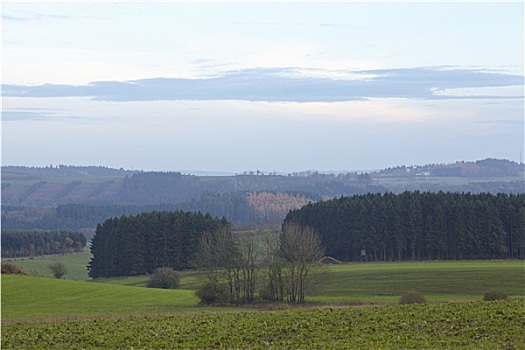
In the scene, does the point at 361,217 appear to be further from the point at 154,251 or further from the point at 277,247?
the point at 277,247

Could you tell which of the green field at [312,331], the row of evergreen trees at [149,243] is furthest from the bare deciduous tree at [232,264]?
the row of evergreen trees at [149,243]

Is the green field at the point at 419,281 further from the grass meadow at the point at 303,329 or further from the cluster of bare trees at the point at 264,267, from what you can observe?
the grass meadow at the point at 303,329

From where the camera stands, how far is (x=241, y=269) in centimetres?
5950

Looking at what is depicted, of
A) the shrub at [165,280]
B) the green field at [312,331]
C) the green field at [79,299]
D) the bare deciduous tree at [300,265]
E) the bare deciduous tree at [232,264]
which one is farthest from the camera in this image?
the shrub at [165,280]

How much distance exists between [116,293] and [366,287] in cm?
2224

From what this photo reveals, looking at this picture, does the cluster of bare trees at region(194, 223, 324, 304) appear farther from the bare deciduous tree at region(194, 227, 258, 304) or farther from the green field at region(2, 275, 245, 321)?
the green field at region(2, 275, 245, 321)

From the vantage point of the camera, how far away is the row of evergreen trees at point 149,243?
10144 cm

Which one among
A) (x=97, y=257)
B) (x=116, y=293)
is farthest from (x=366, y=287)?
(x=97, y=257)

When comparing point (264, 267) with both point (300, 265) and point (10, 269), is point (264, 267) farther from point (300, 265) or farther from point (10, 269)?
point (10, 269)

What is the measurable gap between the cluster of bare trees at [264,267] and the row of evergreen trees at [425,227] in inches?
1547

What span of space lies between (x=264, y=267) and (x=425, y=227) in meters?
43.1

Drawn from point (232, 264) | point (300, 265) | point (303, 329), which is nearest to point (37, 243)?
point (232, 264)

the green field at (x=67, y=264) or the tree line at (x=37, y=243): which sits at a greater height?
the tree line at (x=37, y=243)

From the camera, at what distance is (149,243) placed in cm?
10281
